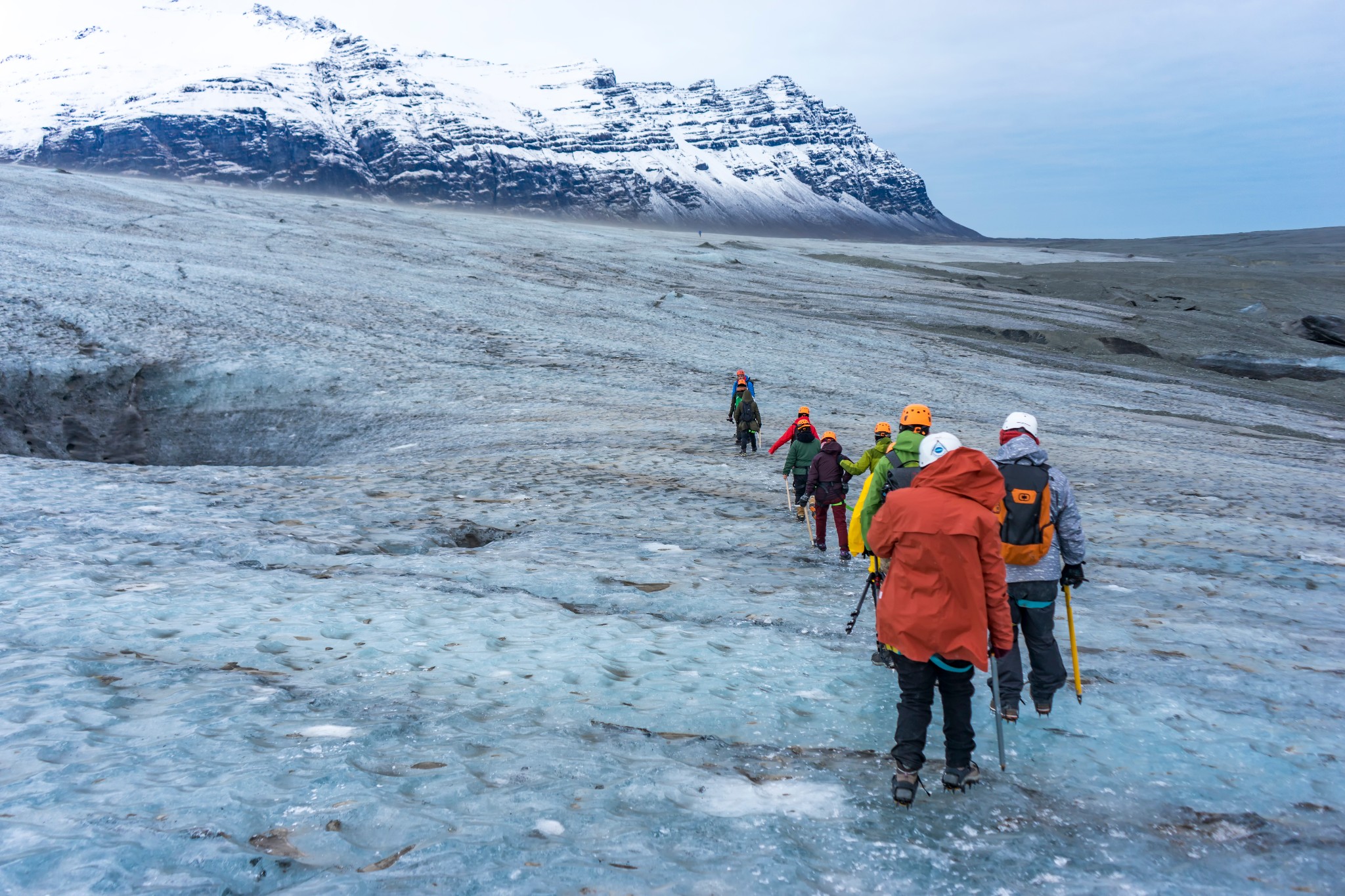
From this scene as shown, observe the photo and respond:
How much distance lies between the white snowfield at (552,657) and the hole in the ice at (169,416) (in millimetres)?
90

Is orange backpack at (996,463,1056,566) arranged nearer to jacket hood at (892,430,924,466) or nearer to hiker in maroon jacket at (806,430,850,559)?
jacket hood at (892,430,924,466)

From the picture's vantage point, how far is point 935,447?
5941 millimetres

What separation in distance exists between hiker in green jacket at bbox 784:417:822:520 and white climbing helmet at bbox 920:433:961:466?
606cm

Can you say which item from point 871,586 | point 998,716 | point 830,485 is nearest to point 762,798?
point 998,716

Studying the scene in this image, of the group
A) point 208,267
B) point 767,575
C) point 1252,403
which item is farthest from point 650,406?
point 1252,403

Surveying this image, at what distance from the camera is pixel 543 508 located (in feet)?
42.3

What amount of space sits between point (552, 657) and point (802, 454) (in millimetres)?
5938

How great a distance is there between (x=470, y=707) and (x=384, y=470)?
31.3 ft

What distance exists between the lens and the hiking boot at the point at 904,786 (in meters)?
5.16

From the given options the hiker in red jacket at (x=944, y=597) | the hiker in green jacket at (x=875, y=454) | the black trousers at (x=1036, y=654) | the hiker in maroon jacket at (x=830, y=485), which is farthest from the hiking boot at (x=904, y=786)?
the hiker in maroon jacket at (x=830, y=485)

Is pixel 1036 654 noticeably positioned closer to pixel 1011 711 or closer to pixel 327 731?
pixel 1011 711

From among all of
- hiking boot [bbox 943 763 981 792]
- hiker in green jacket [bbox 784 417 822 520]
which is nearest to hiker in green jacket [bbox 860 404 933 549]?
hiking boot [bbox 943 763 981 792]

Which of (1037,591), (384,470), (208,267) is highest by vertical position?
(208,267)

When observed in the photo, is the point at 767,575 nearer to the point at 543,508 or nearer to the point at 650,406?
the point at 543,508
